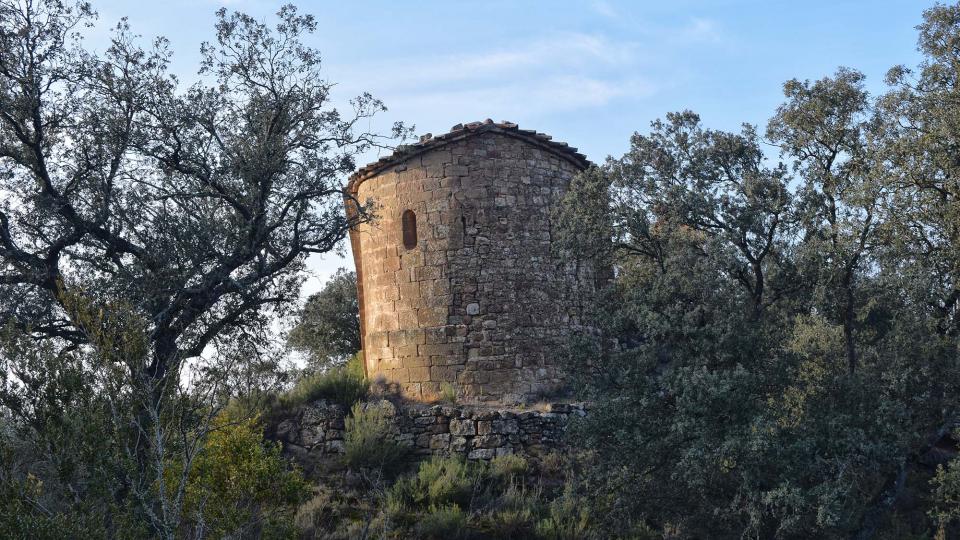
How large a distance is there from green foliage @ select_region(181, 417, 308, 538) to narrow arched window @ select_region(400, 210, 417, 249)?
18.6 feet

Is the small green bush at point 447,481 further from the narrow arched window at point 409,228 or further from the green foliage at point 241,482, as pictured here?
the narrow arched window at point 409,228

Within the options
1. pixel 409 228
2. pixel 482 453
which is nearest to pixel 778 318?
pixel 482 453

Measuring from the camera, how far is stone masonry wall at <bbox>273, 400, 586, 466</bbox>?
14289 mm

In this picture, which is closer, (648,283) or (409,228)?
(648,283)

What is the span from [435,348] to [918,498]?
7172 millimetres

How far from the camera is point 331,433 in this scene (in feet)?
48.2

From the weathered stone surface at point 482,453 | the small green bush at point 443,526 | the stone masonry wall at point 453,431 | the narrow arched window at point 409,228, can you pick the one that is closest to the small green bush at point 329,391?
the stone masonry wall at point 453,431

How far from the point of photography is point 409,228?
15.8m

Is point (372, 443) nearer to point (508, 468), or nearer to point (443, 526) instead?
point (508, 468)

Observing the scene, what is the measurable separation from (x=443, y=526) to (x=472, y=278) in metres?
4.21

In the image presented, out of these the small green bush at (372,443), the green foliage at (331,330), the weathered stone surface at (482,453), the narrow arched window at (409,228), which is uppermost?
the narrow arched window at (409,228)

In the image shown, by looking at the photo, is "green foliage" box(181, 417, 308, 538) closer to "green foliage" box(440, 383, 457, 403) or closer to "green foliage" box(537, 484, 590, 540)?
"green foliage" box(537, 484, 590, 540)

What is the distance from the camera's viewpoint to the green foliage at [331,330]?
22078mm

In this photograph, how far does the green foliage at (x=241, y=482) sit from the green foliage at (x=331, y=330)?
1150 cm
